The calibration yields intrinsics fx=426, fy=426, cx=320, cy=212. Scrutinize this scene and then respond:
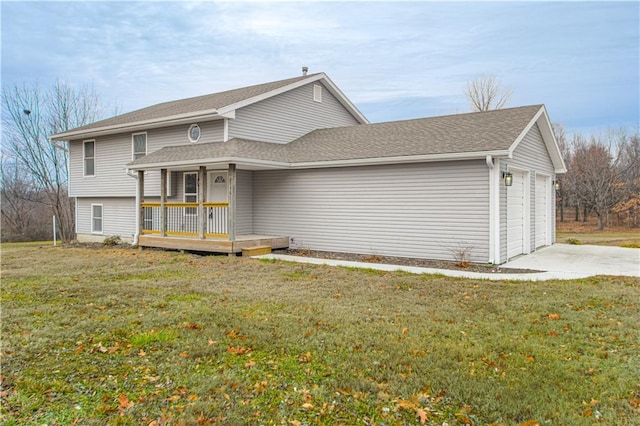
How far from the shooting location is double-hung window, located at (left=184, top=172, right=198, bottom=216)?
14.1 meters

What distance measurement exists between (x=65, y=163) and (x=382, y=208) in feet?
66.9

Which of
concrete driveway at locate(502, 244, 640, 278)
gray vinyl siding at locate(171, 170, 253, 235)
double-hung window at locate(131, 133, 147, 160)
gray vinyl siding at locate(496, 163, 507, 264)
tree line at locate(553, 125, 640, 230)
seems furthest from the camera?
tree line at locate(553, 125, 640, 230)

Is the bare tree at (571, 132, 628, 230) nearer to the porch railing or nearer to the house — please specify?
the house

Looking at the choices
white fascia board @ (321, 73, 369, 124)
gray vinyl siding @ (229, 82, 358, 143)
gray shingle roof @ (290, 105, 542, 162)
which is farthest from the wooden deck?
white fascia board @ (321, 73, 369, 124)

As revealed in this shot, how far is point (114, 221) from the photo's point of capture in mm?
16578

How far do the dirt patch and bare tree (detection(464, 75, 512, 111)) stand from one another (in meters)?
21.5

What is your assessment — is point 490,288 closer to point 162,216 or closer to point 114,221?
point 162,216

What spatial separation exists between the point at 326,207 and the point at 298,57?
1273cm

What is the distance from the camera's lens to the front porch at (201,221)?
1160cm

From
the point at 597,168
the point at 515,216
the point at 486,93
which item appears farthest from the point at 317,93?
the point at 597,168

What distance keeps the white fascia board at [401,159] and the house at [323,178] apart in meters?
0.03

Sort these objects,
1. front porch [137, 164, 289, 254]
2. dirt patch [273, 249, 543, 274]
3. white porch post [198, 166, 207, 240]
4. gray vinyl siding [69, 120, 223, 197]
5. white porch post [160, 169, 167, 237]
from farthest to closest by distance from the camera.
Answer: gray vinyl siding [69, 120, 223, 197], white porch post [160, 169, 167, 237], white porch post [198, 166, 207, 240], front porch [137, 164, 289, 254], dirt patch [273, 249, 543, 274]

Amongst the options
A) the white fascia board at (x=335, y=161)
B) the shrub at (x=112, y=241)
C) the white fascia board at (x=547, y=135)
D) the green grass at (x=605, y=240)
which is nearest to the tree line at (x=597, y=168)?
the green grass at (x=605, y=240)

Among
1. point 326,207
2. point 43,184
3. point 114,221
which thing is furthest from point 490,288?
point 43,184
